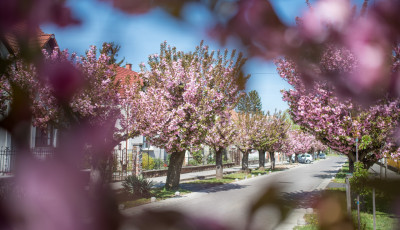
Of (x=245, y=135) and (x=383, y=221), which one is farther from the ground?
(x=245, y=135)

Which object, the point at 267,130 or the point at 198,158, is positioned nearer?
the point at 267,130

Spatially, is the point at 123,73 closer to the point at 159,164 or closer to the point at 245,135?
the point at 159,164

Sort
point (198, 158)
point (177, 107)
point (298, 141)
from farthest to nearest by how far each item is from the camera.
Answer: point (298, 141)
point (198, 158)
point (177, 107)

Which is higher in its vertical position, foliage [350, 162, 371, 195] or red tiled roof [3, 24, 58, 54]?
red tiled roof [3, 24, 58, 54]

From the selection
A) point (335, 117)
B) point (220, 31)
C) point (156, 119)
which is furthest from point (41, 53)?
point (156, 119)

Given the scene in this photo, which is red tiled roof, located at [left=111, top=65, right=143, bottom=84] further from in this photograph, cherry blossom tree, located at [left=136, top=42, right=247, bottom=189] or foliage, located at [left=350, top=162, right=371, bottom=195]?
cherry blossom tree, located at [left=136, top=42, right=247, bottom=189]

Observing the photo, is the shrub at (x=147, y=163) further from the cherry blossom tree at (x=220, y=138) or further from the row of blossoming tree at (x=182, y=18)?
the row of blossoming tree at (x=182, y=18)

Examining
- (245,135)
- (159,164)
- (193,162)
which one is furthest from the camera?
(193,162)

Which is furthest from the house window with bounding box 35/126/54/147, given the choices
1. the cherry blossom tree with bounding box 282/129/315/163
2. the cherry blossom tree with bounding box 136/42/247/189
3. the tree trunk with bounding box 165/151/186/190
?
the cherry blossom tree with bounding box 282/129/315/163

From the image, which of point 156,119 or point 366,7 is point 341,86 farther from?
point 156,119

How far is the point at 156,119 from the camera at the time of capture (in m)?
12.3

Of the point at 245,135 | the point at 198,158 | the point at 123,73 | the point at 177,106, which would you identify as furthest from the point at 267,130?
the point at 123,73

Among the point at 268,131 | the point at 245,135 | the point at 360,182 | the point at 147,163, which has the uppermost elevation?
the point at 268,131

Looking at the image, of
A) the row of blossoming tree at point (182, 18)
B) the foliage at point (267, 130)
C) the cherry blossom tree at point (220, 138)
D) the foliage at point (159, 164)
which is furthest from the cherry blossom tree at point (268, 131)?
the row of blossoming tree at point (182, 18)
